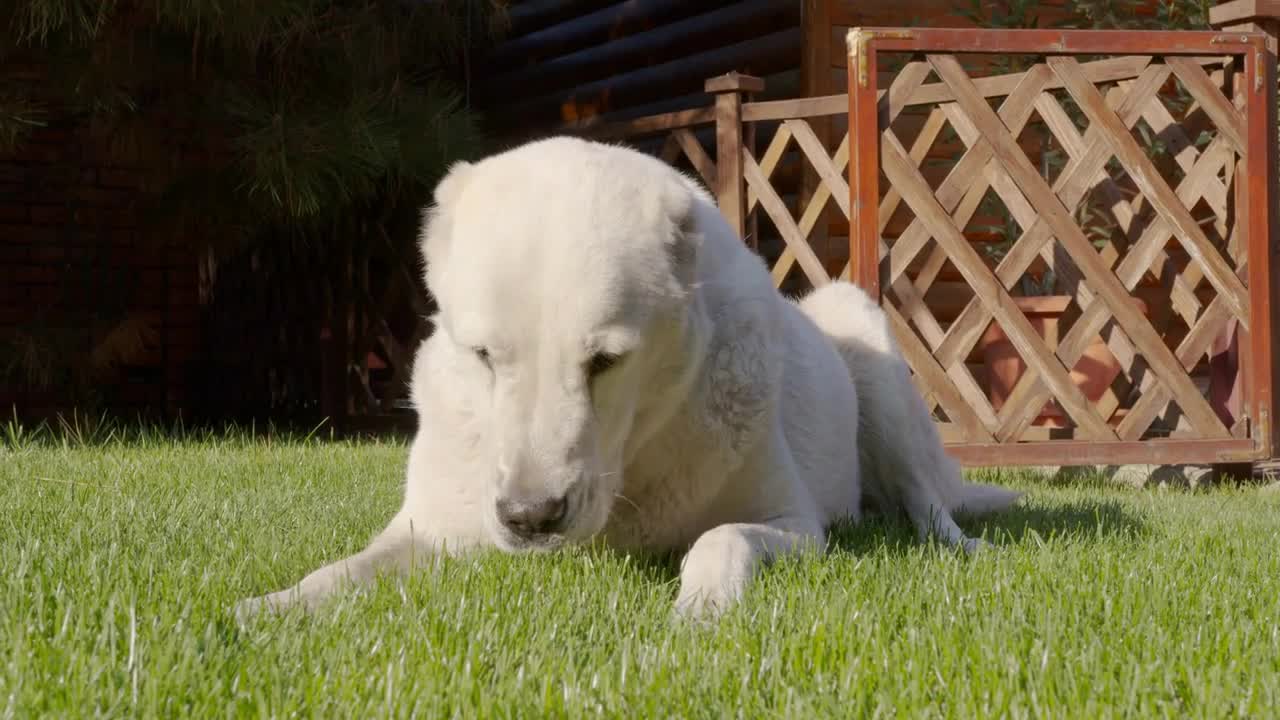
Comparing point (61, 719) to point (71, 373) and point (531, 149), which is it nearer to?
point (531, 149)

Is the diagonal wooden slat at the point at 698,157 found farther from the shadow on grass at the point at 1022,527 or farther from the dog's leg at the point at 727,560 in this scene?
the dog's leg at the point at 727,560

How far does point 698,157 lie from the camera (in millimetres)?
5910

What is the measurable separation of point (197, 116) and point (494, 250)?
4.39 meters

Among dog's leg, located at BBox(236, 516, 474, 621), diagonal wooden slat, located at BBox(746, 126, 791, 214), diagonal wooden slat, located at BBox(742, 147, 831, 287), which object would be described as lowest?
dog's leg, located at BBox(236, 516, 474, 621)

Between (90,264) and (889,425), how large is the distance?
5.96 metres

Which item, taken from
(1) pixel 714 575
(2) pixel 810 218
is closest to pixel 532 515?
(1) pixel 714 575

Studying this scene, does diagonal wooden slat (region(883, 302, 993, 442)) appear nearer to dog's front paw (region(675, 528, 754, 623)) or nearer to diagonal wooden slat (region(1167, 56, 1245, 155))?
diagonal wooden slat (region(1167, 56, 1245, 155))

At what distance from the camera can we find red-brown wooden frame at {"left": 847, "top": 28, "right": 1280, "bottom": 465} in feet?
14.5

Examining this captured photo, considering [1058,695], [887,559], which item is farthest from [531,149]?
[1058,695]

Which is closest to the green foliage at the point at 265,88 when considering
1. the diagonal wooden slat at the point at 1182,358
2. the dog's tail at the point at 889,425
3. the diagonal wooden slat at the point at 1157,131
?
the diagonal wooden slat at the point at 1157,131

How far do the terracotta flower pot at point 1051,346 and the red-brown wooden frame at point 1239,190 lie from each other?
0.57 m

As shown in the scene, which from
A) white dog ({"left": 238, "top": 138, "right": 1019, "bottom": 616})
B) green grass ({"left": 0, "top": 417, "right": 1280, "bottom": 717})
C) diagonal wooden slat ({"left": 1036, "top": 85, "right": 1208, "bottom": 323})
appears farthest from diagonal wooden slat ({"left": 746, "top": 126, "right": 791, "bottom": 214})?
green grass ({"left": 0, "top": 417, "right": 1280, "bottom": 717})

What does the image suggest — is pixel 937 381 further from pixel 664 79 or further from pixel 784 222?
pixel 664 79

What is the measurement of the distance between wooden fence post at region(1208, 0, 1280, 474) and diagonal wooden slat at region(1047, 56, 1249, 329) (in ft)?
0.43
